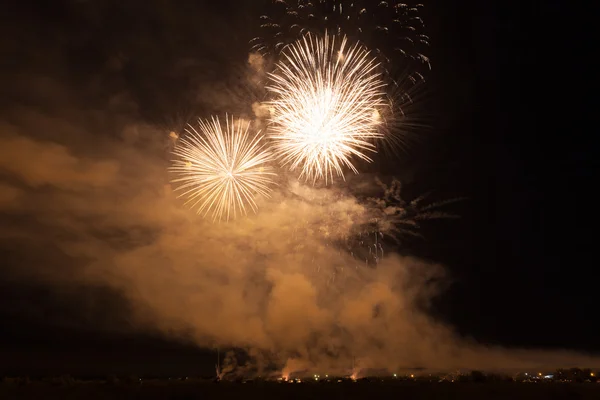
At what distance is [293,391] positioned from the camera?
103 feet

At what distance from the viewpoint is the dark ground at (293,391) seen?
30.4 m

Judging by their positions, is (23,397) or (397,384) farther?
(397,384)

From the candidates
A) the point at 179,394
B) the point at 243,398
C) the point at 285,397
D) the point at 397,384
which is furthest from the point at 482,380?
the point at 179,394

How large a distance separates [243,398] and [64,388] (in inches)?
443

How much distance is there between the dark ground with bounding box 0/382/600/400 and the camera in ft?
99.9

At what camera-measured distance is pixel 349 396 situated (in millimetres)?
30422

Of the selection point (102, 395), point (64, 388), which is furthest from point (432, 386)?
point (64, 388)

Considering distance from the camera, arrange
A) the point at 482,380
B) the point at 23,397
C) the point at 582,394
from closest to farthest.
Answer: the point at 23,397 < the point at 582,394 < the point at 482,380

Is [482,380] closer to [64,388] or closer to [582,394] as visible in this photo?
[582,394]

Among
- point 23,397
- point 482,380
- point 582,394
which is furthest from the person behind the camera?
point 482,380

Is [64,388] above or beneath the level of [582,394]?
above

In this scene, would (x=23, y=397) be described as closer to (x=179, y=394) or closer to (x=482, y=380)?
(x=179, y=394)

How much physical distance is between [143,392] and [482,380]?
23548 mm

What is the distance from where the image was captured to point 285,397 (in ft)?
100
